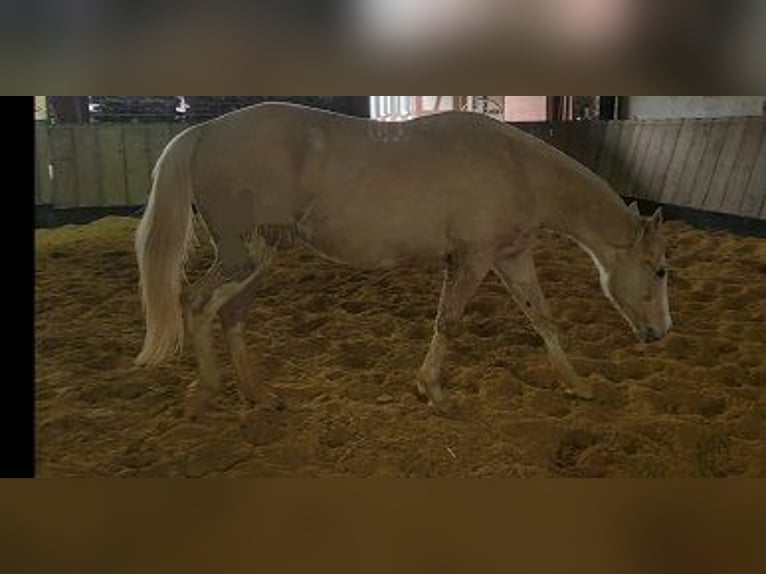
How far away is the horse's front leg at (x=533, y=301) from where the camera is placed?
1.31 metres

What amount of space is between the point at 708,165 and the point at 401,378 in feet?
2.30

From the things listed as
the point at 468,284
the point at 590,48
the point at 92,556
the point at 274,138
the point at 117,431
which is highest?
the point at 590,48

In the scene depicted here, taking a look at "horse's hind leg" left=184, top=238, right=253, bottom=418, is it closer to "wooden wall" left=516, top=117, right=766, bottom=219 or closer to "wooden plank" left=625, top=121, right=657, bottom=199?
"wooden wall" left=516, top=117, right=766, bottom=219

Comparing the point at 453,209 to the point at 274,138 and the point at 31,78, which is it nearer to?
the point at 274,138

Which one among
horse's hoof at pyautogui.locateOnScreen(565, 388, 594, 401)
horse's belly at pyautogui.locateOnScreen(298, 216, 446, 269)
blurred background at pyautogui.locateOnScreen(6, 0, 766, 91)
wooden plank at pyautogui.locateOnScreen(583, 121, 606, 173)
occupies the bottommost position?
horse's hoof at pyautogui.locateOnScreen(565, 388, 594, 401)

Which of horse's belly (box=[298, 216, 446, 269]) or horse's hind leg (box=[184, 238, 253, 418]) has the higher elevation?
horse's belly (box=[298, 216, 446, 269])

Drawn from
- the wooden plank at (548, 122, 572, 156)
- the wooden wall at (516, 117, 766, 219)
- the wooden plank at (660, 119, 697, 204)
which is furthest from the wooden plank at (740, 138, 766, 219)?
the wooden plank at (548, 122, 572, 156)

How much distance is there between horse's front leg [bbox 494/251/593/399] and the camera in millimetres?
1307

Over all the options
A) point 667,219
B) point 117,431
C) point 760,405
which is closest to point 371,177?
point 667,219

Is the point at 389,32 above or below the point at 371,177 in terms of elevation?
above

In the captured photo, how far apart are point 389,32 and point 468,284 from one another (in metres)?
0.48

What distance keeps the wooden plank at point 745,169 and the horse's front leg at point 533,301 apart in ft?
1.27

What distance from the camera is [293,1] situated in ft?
4.08

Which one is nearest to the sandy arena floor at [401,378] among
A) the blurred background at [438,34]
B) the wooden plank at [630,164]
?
the wooden plank at [630,164]
